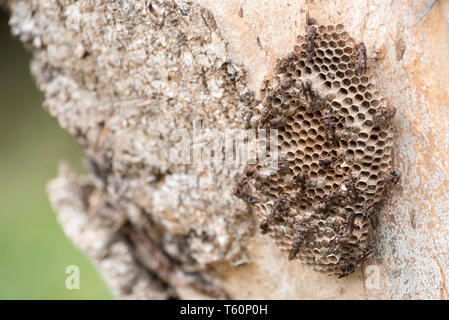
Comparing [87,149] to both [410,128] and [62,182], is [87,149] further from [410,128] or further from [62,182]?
[410,128]

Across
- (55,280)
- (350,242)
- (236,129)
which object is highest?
(236,129)

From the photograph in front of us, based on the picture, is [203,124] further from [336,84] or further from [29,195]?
[29,195]

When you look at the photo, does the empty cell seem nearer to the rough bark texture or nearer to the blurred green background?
→ the rough bark texture

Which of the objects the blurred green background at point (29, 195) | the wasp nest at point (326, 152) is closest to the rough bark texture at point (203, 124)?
the wasp nest at point (326, 152)

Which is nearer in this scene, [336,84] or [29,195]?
[336,84]

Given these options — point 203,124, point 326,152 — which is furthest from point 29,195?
point 326,152

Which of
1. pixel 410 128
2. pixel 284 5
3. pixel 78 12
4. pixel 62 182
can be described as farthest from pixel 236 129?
pixel 62 182
